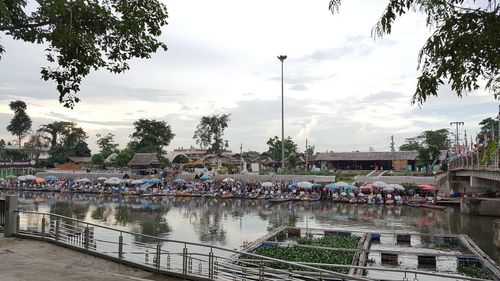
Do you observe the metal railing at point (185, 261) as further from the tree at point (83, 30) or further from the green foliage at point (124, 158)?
the green foliage at point (124, 158)

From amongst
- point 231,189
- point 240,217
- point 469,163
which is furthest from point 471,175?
point 231,189

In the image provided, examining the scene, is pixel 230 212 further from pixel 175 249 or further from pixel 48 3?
pixel 48 3

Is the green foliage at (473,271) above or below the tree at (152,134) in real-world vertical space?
below

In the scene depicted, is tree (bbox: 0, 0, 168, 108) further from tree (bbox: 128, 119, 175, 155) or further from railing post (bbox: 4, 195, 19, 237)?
tree (bbox: 128, 119, 175, 155)

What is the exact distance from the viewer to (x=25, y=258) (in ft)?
34.0

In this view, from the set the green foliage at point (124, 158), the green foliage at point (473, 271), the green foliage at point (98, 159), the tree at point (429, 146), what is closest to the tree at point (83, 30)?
the green foliage at point (473, 271)

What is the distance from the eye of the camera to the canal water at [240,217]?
1156 inches

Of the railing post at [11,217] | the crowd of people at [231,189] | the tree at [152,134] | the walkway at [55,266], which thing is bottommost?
the crowd of people at [231,189]

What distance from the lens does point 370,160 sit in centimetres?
Answer: 7169

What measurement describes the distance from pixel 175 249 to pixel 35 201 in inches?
1295

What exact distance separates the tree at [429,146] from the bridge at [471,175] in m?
9.41

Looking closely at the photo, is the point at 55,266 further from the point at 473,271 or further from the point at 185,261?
the point at 473,271

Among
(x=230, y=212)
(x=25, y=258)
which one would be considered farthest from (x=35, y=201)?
(x=25, y=258)

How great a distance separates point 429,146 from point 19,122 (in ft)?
295
